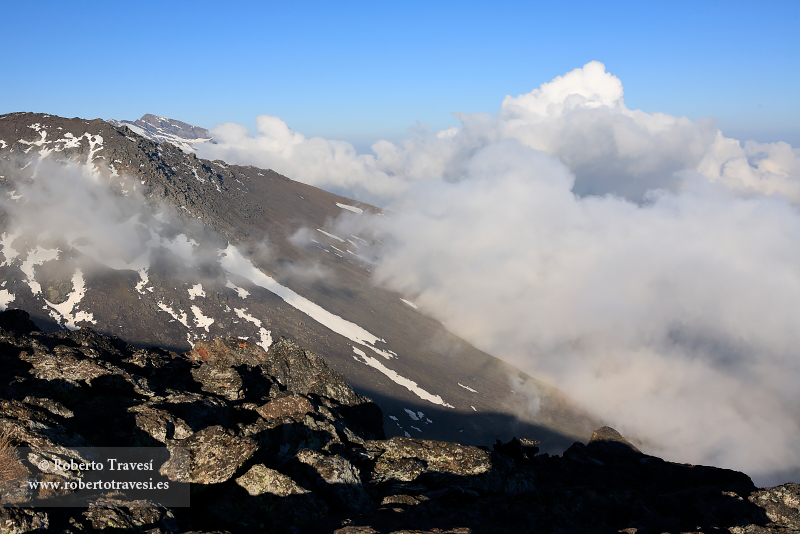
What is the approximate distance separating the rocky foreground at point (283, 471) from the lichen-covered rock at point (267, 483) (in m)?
0.06

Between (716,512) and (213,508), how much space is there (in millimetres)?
25030

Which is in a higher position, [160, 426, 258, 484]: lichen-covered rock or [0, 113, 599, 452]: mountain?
[160, 426, 258, 484]: lichen-covered rock

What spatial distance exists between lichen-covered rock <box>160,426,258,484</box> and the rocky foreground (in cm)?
5

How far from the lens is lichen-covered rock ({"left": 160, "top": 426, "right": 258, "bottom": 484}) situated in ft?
63.6

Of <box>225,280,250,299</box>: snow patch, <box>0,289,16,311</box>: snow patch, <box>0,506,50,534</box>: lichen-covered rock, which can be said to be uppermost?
<box>0,506,50,534</box>: lichen-covered rock

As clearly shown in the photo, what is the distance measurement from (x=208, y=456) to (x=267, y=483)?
2678 mm

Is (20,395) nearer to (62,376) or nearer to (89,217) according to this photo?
(62,376)

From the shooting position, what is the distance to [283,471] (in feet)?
75.9

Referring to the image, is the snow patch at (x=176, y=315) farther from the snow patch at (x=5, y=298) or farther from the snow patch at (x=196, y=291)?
the snow patch at (x=5, y=298)

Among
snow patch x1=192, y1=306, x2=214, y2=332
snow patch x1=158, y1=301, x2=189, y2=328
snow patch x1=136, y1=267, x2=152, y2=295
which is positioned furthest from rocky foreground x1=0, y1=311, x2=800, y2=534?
snow patch x1=136, y1=267, x2=152, y2=295

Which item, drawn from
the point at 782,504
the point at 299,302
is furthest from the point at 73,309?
the point at 782,504

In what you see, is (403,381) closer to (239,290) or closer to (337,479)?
(239,290)

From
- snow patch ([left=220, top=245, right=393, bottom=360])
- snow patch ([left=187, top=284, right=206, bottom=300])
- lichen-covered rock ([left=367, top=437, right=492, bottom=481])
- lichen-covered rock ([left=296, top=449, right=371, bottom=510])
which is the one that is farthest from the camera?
snow patch ([left=220, top=245, right=393, bottom=360])

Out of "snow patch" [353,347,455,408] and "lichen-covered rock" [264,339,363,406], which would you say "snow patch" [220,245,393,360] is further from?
"lichen-covered rock" [264,339,363,406]
